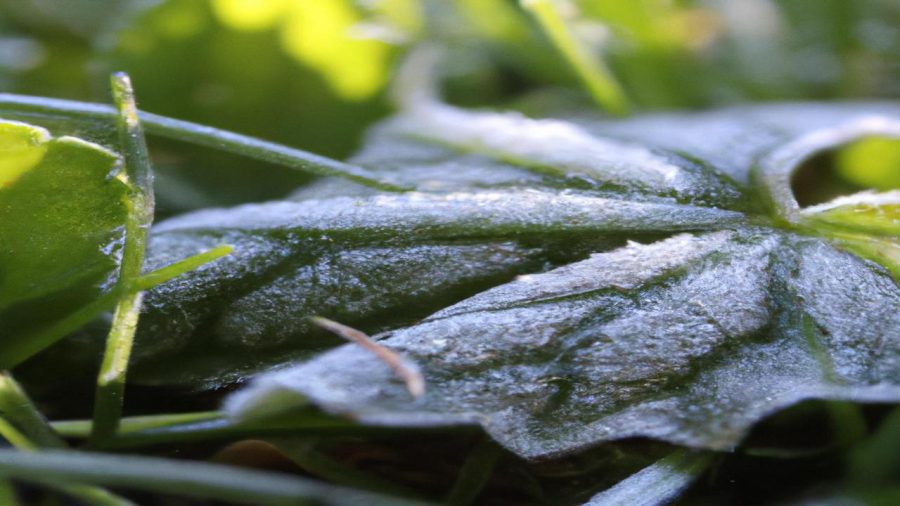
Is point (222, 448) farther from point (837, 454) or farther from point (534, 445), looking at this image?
point (837, 454)

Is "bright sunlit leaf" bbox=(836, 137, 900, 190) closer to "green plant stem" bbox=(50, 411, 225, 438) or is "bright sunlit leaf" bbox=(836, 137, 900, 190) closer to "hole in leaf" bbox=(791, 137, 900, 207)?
"hole in leaf" bbox=(791, 137, 900, 207)

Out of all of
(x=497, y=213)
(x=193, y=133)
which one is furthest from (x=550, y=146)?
(x=193, y=133)

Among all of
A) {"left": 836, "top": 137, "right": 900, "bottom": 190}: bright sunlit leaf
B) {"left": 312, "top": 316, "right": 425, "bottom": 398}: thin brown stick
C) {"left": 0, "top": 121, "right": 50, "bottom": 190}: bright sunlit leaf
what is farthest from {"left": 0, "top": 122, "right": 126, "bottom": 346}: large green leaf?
{"left": 836, "top": 137, "right": 900, "bottom": 190}: bright sunlit leaf

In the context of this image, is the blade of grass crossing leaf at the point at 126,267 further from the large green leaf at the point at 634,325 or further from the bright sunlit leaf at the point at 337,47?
the bright sunlit leaf at the point at 337,47

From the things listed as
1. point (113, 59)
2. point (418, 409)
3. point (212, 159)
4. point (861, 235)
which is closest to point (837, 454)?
point (861, 235)

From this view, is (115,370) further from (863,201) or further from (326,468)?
(863,201)

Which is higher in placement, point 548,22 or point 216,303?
point 548,22
